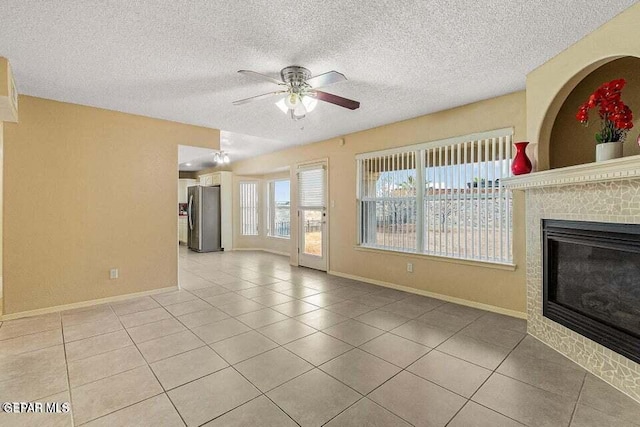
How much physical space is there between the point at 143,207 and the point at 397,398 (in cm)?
398

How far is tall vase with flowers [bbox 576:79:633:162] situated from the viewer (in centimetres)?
213

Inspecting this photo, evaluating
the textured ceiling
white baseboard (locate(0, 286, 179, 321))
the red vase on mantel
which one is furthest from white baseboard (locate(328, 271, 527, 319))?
white baseboard (locate(0, 286, 179, 321))

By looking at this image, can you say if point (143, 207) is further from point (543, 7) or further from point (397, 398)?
point (543, 7)

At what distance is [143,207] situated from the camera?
4.17 metres

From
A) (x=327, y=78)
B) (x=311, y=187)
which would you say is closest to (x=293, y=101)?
(x=327, y=78)

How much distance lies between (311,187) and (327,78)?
Answer: 12.1 ft

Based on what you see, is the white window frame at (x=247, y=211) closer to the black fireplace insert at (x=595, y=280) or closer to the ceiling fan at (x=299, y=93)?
the ceiling fan at (x=299, y=93)

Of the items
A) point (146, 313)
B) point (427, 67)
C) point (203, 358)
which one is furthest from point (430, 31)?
point (146, 313)

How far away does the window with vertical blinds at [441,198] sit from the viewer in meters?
3.46

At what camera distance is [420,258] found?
4.18m

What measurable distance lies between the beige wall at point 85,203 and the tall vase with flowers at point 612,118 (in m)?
4.82

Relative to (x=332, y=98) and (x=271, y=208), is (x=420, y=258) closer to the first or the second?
(x=332, y=98)

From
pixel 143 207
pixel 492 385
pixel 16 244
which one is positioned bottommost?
pixel 492 385

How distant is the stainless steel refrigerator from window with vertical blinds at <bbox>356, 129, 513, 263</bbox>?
4.85m
